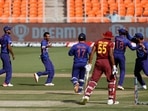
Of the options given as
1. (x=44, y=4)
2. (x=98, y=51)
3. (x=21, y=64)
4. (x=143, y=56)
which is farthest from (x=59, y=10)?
(x=98, y=51)

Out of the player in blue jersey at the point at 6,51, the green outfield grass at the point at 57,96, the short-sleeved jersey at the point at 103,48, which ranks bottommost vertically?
the green outfield grass at the point at 57,96

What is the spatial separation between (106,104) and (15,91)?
423 centimetres

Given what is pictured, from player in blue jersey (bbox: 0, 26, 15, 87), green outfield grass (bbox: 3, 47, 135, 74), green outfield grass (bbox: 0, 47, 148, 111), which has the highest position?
player in blue jersey (bbox: 0, 26, 15, 87)

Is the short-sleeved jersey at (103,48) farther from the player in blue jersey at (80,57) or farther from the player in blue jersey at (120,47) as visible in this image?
the player in blue jersey at (120,47)

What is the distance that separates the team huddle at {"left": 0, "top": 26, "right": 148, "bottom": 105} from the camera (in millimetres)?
15758

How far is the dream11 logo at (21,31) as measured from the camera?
42531 millimetres

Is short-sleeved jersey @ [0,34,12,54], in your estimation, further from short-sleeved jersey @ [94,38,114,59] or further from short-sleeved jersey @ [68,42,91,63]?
short-sleeved jersey @ [94,38,114,59]

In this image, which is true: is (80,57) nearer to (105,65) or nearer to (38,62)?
(105,65)

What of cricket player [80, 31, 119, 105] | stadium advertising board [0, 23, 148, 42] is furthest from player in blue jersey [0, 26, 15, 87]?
stadium advertising board [0, 23, 148, 42]

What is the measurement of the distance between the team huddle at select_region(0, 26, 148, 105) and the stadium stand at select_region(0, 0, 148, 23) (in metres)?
23.7

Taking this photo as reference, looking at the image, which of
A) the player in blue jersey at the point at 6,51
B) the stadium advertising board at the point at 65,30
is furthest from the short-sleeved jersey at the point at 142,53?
the stadium advertising board at the point at 65,30

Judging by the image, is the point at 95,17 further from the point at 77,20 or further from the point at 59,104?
the point at 59,104

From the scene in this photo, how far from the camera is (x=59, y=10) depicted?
4588 centimetres

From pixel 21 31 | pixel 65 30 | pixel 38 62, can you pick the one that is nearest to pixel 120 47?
pixel 38 62
